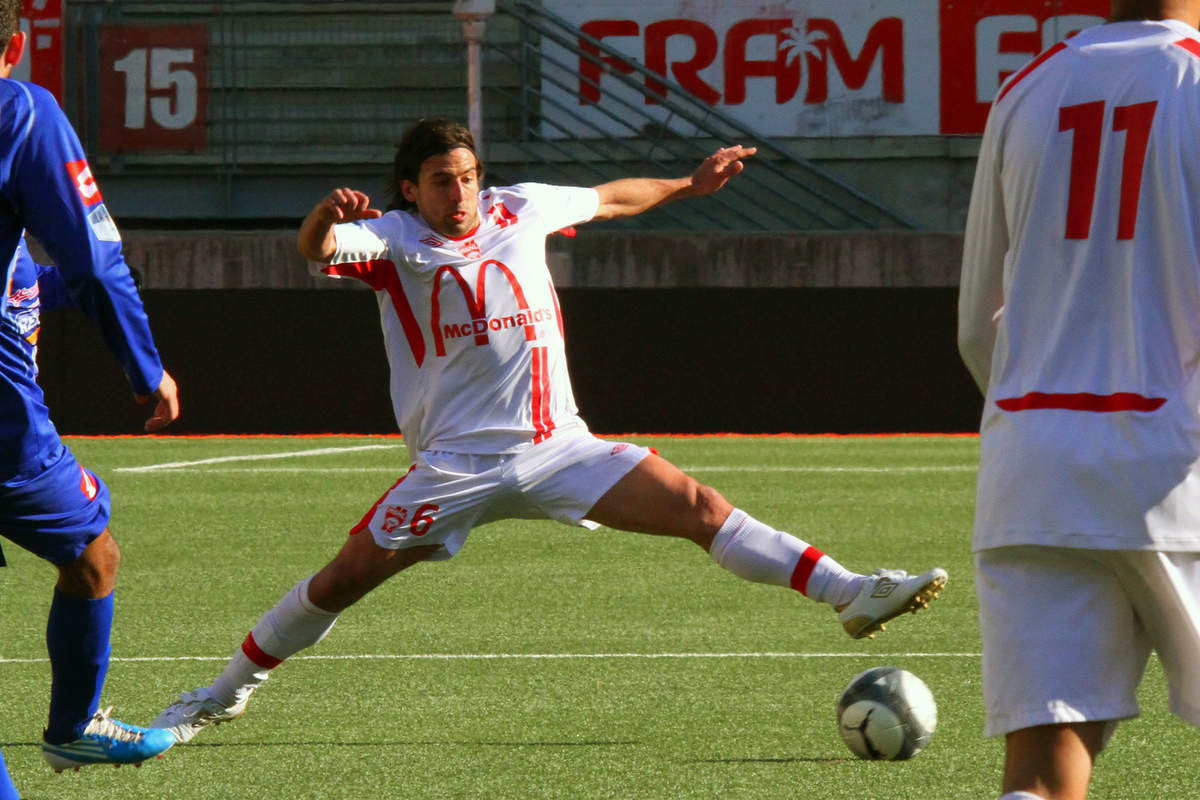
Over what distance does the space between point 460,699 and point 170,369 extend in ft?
34.2

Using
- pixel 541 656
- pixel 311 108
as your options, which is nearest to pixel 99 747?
pixel 541 656

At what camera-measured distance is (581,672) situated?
6207mm

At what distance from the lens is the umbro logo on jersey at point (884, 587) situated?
16.4 ft

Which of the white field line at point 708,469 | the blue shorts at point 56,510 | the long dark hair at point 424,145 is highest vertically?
the long dark hair at point 424,145

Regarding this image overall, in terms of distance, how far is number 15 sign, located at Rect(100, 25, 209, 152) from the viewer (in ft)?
65.1

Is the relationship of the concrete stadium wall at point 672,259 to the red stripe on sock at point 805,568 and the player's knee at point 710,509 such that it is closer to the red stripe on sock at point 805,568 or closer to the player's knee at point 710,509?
the player's knee at point 710,509

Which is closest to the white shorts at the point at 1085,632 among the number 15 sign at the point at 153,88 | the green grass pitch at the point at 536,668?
the green grass pitch at the point at 536,668

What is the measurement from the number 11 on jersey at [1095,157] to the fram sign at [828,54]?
17.9 m

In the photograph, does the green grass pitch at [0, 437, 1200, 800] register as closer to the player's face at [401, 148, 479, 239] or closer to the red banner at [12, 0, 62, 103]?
the player's face at [401, 148, 479, 239]

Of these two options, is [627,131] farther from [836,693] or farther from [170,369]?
[836,693]

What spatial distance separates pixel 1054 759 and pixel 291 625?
298 centimetres

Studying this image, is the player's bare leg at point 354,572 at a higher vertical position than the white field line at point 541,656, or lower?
higher

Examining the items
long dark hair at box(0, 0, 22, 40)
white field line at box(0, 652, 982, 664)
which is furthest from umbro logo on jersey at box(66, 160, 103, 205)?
white field line at box(0, 652, 982, 664)

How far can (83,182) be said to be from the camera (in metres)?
3.62
